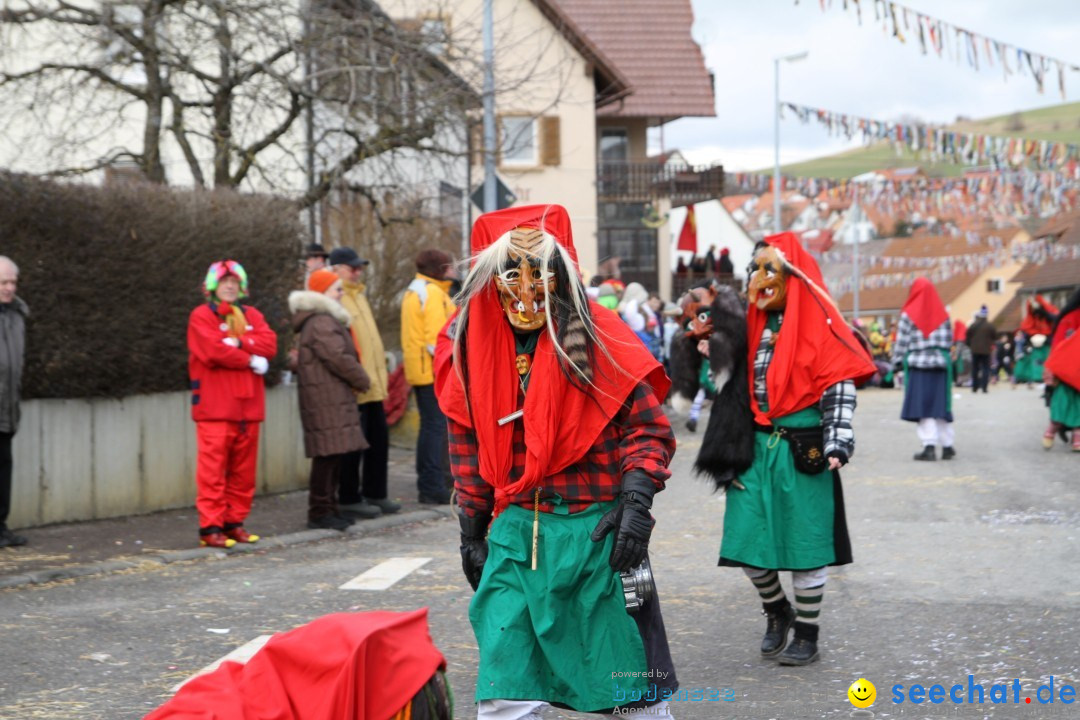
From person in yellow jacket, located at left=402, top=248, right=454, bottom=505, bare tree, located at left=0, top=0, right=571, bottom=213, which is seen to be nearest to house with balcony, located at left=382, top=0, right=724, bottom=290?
bare tree, located at left=0, top=0, right=571, bottom=213

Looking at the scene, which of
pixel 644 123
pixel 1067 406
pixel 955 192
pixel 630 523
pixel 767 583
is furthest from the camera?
pixel 644 123

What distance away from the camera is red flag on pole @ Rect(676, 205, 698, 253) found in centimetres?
4172

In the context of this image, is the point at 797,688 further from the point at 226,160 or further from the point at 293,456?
the point at 226,160

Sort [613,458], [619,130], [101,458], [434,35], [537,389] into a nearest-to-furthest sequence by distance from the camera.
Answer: [537,389] < [613,458] < [101,458] < [434,35] < [619,130]

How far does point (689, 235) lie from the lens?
4234 centimetres

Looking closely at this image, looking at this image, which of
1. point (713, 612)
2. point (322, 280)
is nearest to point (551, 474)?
point (713, 612)

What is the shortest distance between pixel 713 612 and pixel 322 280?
15.3ft

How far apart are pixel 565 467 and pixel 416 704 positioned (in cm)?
92

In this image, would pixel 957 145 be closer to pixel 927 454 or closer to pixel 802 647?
pixel 927 454

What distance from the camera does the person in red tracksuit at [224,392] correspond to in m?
9.30

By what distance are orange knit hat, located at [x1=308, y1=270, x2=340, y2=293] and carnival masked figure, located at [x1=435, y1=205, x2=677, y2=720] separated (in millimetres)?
6357

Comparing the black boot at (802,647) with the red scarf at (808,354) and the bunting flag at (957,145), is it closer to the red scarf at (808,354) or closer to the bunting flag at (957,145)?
the red scarf at (808,354)

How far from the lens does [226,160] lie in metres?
15.1

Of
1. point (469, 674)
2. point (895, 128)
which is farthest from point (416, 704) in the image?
point (895, 128)
